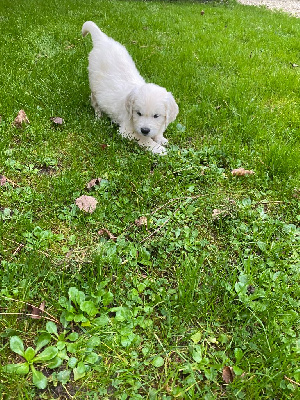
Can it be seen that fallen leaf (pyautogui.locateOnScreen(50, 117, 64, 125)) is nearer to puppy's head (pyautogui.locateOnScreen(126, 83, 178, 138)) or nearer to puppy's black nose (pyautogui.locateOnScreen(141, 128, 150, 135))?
puppy's head (pyautogui.locateOnScreen(126, 83, 178, 138))

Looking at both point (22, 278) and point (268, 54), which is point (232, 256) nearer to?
point (22, 278)

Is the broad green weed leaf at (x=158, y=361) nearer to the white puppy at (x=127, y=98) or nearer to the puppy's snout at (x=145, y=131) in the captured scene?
the white puppy at (x=127, y=98)

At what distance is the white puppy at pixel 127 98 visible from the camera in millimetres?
3369

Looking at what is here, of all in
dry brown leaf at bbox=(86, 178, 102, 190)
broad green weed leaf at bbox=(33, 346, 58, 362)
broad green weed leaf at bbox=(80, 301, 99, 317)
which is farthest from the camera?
dry brown leaf at bbox=(86, 178, 102, 190)

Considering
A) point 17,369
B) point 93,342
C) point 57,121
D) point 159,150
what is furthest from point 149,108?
point 17,369

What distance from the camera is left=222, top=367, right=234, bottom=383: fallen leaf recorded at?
1.59m

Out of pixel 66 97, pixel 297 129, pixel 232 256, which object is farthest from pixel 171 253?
pixel 66 97

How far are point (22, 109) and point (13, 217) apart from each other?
186 centimetres

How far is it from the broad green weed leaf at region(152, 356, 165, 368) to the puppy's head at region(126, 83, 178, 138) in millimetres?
2253

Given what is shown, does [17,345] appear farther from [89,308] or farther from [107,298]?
[107,298]

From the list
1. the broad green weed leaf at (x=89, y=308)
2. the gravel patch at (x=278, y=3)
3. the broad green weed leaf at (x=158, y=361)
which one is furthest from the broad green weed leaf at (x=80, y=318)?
the gravel patch at (x=278, y=3)

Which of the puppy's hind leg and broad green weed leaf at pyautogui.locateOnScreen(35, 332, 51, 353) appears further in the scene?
the puppy's hind leg

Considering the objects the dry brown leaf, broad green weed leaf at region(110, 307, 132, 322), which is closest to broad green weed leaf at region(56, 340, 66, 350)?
broad green weed leaf at region(110, 307, 132, 322)

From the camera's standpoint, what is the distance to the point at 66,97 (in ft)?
13.5
